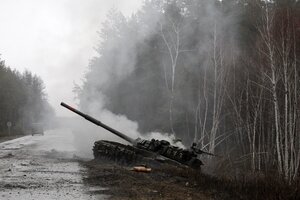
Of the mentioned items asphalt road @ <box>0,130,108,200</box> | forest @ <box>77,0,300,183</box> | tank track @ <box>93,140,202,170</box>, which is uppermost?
forest @ <box>77,0,300,183</box>

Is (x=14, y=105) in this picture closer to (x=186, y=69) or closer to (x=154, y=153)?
(x=186, y=69)

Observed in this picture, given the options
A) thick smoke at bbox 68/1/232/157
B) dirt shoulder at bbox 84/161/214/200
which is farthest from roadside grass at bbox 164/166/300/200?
thick smoke at bbox 68/1/232/157

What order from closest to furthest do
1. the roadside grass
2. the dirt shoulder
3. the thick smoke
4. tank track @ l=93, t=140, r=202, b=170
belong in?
the roadside grass, the dirt shoulder, tank track @ l=93, t=140, r=202, b=170, the thick smoke

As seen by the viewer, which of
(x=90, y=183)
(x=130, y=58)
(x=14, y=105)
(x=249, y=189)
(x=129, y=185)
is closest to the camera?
(x=249, y=189)

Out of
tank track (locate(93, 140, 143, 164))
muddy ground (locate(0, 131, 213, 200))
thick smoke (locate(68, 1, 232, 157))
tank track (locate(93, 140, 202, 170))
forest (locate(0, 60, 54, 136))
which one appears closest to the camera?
muddy ground (locate(0, 131, 213, 200))

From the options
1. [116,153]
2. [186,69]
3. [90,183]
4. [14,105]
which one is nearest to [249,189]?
[90,183]

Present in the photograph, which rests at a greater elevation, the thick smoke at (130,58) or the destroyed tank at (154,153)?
the thick smoke at (130,58)

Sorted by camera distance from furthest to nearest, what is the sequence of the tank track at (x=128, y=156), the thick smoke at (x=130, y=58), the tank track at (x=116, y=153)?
the thick smoke at (x=130, y=58) < the tank track at (x=116, y=153) < the tank track at (x=128, y=156)

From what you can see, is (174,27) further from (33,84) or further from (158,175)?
(33,84)

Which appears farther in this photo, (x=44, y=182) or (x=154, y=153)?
(x=154, y=153)

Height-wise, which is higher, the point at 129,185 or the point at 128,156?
the point at 128,156

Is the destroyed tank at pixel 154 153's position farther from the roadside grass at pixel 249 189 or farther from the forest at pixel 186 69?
the forest at pixel 186 69

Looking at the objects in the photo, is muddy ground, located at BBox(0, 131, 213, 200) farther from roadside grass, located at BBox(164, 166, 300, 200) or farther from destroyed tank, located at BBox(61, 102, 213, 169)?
destroyed tank, located at BBox(61, 102, 213, 169)

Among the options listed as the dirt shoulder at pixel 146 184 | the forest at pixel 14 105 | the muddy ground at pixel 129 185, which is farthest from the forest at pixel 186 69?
the forest at pixel 14 105
